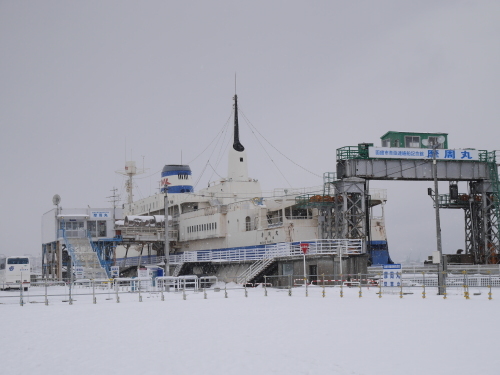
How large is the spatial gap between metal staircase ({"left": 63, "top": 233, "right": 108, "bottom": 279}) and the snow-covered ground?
34.0 metres

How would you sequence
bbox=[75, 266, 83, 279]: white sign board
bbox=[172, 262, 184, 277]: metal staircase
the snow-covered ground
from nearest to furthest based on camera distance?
the snow-covered ground → bbox=[172, 262, 184, 277]: metal staircase → bbox=[75, 266, 83, 279]: white sign board

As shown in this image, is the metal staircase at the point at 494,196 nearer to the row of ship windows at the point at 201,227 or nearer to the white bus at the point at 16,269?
the row of ship windows at the point at 201,227

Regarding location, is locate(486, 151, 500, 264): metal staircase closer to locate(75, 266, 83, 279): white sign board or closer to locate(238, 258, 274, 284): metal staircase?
locate(238, 258, 274, 284): metal staircase

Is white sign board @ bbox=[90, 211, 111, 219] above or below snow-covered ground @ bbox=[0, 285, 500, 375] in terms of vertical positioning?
above

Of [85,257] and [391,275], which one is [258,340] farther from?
[85,257]

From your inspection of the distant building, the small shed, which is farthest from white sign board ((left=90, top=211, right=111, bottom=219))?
the small shed

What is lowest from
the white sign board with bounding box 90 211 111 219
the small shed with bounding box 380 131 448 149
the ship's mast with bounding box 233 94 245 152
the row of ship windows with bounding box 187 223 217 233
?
the row of ship windows with bounding box 187 223 217 233

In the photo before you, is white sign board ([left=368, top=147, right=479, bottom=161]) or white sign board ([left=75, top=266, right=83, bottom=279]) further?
white sign board ([left=75, top=266, right=83, bottom=279])

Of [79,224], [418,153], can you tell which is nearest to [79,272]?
[79,224]

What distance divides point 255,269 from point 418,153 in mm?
16014

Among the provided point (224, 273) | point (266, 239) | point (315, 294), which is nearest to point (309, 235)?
point (266, 239)

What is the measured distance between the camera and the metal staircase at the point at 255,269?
4600 centimetres

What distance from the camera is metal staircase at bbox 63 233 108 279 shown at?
5998cm

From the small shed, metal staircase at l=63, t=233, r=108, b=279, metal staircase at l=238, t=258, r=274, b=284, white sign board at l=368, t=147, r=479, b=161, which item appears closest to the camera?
metal staircase at l=238, t=258, r=274, b=284
